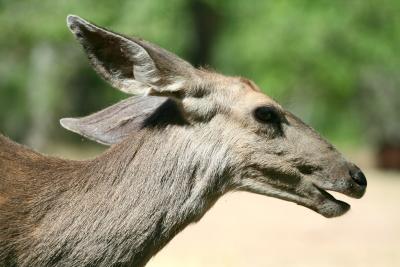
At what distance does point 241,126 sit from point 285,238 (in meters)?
7.42

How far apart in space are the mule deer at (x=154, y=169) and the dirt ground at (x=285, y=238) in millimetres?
3505

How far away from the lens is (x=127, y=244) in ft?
20.6

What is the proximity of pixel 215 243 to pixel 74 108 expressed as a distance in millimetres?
31423

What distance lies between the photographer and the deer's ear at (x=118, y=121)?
267 inches

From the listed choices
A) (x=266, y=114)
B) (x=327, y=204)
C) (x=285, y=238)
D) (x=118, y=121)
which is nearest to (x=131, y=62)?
(x=118, y=121)

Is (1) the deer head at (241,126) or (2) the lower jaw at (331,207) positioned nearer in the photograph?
(1) the deer head at (241,126)

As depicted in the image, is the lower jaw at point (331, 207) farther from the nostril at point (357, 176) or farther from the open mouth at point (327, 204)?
the nostril at point (357, 176)

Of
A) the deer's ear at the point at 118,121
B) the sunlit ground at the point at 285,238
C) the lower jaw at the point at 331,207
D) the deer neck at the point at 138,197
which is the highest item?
the sunlit ground at the point at 285,238

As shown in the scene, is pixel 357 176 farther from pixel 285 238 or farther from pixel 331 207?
pixel 285 238

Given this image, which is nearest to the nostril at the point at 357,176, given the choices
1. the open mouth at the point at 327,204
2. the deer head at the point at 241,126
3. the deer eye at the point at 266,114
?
the deer head at the point at 241,126

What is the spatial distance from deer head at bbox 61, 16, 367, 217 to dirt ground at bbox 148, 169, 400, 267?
11.4 feet

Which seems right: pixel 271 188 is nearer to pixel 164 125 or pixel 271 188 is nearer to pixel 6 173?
pixel 164 125

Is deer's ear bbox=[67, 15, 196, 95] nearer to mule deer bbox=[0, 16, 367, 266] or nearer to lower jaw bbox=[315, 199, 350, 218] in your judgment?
mule deer bbox=[0, 16, 367, 266]

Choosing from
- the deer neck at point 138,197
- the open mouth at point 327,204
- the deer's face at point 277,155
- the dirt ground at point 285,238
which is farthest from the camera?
the dirt ground at point 285,238
